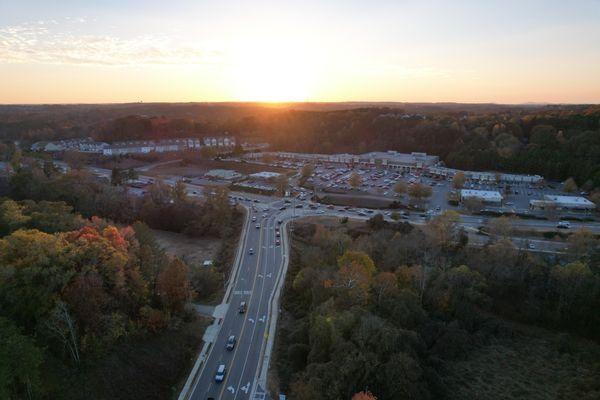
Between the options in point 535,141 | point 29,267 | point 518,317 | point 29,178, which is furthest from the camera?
point 535,141

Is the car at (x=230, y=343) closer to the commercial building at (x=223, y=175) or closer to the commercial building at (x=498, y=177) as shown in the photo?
the commercial building at (x=223, y=175)

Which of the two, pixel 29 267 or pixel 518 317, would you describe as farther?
pixel 518 317

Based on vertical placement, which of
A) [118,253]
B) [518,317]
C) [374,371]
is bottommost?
[518,317]

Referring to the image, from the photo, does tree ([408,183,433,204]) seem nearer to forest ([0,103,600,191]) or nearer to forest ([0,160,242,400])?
forest ([0,103,600,191])

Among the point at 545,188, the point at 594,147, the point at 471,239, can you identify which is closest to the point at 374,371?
the point at 471,239

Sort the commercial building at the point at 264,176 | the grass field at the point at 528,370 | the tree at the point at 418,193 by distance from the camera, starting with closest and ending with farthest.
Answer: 1. the grass field at the point at 528,370
2. the tree at the point at 418,193
3. the commercial building at the point at 264,176

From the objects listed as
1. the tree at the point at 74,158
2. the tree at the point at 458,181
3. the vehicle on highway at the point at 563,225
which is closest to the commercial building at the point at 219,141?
the tree at the point at 74,158

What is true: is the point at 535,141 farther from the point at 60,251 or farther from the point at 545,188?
the point at 60,251
